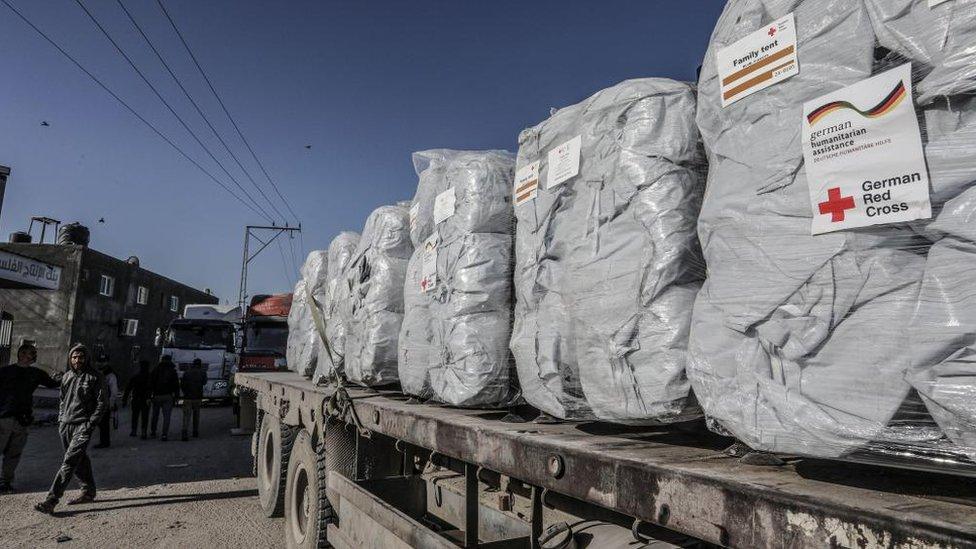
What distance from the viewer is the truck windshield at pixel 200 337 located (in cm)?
1712

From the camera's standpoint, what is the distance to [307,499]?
457cm

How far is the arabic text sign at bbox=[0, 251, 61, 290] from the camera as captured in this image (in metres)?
12.2

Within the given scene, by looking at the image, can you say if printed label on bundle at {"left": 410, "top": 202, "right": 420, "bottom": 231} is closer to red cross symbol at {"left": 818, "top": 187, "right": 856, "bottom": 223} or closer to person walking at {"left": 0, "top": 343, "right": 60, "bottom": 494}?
red cross symbol at {"left": 818, "top": 187, "right": 856, "bottom": 223}

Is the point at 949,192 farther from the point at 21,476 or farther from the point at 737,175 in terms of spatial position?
the point at 21,476

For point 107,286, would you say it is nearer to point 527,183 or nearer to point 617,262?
point 527,183

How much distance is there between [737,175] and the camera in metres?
1.56

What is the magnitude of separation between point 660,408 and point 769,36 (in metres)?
1.04

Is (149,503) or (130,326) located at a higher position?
(130,326)

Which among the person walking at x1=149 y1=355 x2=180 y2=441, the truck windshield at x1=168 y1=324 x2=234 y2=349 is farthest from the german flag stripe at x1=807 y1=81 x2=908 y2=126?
the truck windshield at x1=168 y1=324 x2=234 y2=349

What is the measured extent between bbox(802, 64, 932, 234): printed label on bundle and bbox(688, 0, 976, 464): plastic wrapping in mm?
18

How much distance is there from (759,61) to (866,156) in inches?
15.7

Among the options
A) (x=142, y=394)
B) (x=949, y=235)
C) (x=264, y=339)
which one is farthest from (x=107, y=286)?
(x=949, y=235)

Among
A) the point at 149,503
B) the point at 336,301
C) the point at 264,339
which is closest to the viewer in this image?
the point at 336,301

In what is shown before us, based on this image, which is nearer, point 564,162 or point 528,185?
point 564,162
